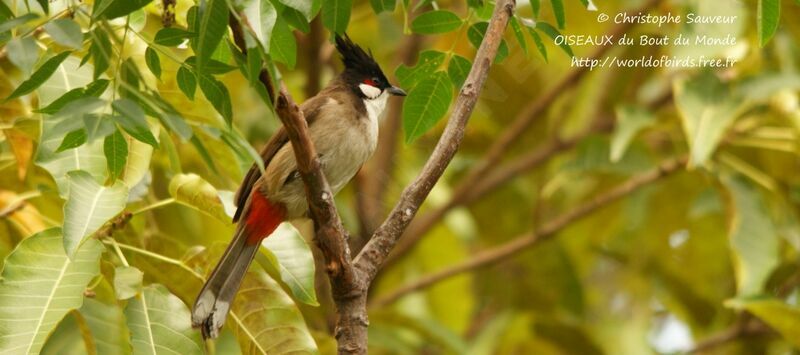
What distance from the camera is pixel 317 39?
11.4ft

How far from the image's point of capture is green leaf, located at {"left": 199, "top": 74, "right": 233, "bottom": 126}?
1.53 meters

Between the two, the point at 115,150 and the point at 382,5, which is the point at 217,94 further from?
the point at 382,5

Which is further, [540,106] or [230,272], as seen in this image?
[540,106]

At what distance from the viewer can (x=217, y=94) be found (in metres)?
1.54

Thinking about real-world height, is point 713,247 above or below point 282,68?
below

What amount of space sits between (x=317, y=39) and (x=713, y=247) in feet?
5.93

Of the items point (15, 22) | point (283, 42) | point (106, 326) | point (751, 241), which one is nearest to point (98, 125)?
point (15, 22)

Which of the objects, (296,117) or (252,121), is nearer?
(296,117)

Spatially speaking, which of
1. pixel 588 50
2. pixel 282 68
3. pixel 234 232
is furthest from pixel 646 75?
pixel 234 232

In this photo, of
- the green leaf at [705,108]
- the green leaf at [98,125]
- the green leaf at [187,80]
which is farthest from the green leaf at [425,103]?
the green leaf at [705,108]

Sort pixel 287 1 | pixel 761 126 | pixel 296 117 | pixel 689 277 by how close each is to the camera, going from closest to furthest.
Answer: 1. pixel 287 1
2. pixel 296 117
3. pixel 761 126
4. pixel 689 277

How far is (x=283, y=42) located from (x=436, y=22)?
384 mm

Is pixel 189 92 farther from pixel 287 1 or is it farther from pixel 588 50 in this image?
pixel 588 50

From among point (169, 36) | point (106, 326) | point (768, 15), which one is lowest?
point (106, 326)
